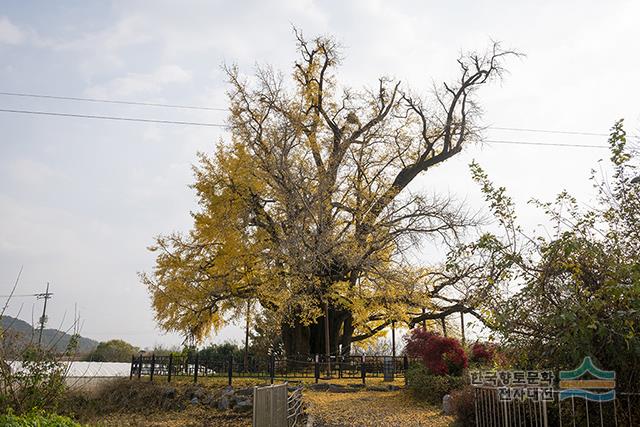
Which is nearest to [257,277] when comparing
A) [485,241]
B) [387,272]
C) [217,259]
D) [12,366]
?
[217,259]

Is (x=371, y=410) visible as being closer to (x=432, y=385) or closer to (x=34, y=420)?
(x=432, y=385)

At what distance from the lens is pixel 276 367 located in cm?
2173

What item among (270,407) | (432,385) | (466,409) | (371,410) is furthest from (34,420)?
(432,385)

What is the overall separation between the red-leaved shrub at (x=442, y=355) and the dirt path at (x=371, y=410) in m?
1.20

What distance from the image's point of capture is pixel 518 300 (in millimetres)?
8164

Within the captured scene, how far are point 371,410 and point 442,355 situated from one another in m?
2.92

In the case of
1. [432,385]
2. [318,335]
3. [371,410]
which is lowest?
[371,410]

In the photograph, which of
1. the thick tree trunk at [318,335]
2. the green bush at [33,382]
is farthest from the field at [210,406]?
the thick tree trunk at [318,335]

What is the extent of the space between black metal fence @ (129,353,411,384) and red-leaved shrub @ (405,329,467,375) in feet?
13.7

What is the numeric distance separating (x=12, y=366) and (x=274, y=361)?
38.3 ft

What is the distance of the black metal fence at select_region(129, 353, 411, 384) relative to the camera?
2125 centimetres

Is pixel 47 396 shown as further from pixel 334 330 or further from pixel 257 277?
pixel 334 330

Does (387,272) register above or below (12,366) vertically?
above

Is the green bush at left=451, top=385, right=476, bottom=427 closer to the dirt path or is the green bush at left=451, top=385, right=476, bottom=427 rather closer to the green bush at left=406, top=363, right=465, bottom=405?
the dirt path
